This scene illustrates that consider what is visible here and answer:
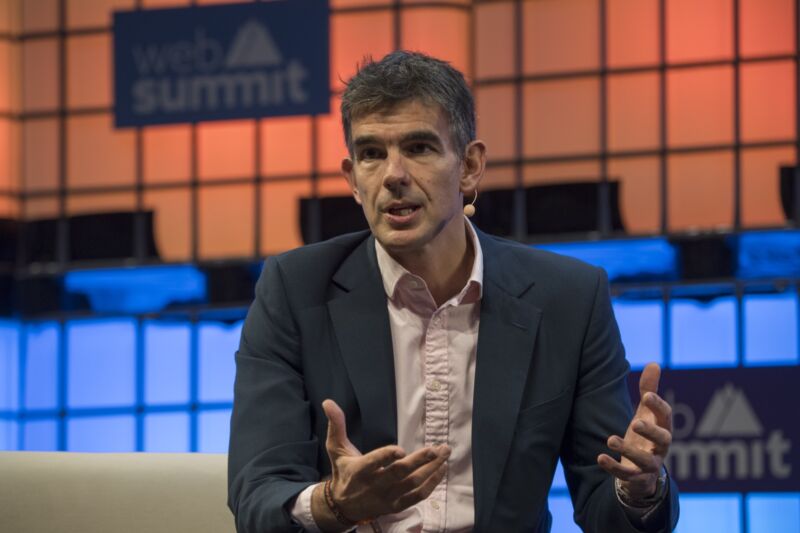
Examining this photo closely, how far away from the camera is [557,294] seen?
267 cm

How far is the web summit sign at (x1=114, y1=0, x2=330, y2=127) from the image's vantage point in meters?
10.7

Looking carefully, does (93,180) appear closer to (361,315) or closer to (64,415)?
(64,415)

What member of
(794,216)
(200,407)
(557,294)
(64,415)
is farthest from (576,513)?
(64,415)

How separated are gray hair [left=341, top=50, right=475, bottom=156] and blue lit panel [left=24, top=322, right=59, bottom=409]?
34.5 feet

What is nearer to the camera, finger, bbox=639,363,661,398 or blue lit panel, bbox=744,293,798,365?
finger, bbox=639,363,661,398

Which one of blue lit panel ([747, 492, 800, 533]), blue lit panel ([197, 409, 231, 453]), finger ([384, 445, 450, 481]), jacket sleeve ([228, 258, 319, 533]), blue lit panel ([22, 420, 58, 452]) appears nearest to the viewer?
finger ([384, 445, 450, 481])

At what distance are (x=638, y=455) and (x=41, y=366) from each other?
1099 centimetres

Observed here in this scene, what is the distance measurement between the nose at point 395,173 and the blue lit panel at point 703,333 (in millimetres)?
8444

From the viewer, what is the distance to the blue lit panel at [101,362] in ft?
40.2

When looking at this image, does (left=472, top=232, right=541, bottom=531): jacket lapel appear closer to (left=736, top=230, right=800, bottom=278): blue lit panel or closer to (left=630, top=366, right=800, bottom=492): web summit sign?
(left=630, top=366, right=800, bottom=492): web summit sign

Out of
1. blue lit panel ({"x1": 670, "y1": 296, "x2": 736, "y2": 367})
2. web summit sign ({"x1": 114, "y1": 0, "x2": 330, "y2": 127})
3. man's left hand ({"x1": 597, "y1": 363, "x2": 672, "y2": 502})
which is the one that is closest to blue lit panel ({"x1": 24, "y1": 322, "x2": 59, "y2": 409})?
web summit sign ({"x1": 114, "y1": 0, "x2": 330, "y2": 127})

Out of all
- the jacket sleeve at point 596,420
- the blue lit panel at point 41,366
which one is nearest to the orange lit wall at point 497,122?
the blue lit panel at point 41,366

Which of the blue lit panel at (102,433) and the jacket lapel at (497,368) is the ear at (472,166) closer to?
the jacket lapel at (497,368)

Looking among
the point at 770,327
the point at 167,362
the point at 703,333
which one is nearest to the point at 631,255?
the point at 703,333
